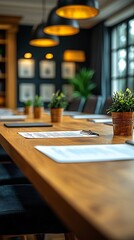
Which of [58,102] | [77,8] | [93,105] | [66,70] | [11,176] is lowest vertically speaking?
[11,176]

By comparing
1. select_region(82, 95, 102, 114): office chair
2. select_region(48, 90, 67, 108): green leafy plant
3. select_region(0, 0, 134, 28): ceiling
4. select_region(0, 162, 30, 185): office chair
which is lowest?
select_region(0, 162, 30, 185): office chair

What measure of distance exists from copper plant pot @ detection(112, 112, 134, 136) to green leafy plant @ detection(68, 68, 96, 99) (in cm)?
619

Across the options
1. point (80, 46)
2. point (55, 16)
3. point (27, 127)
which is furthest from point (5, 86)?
point (27, 127)

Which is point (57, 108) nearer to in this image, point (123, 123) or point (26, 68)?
point (123, 123)

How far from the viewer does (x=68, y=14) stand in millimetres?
3688

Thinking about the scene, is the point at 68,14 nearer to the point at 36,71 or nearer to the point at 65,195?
the point at 65,195

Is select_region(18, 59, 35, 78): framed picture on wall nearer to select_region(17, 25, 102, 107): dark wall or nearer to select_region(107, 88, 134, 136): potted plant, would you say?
select_region(17, 25, 102, 107): dark wall

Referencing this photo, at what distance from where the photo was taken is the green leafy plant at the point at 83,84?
790 cm

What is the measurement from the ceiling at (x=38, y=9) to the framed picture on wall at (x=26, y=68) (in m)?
0.87

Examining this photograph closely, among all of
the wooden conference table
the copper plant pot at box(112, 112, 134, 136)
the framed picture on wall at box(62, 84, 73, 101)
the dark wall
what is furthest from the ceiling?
the wooden conference table

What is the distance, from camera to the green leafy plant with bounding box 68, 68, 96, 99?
790 centimetres

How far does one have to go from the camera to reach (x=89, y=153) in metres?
1.09

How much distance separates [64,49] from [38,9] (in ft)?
4.07

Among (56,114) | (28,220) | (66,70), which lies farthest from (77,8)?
(66,70)
